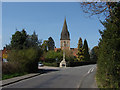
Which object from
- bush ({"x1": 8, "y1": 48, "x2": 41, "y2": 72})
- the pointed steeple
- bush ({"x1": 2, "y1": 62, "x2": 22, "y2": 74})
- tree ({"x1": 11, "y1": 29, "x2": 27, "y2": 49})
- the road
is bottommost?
the road

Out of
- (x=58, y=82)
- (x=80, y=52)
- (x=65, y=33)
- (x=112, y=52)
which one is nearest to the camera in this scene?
(x=112, y=52)

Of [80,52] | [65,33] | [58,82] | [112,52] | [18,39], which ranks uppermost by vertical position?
[65,33]

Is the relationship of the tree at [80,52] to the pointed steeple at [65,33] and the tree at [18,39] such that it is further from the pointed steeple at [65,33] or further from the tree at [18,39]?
the tree at [18,39]

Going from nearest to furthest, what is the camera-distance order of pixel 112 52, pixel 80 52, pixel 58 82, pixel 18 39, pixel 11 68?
pixel 112 52 → pixel 58 82 → pixel 11 68 → pixel 18 39 → pixel 80 52

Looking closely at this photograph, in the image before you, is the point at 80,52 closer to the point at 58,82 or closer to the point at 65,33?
the point at 65,33

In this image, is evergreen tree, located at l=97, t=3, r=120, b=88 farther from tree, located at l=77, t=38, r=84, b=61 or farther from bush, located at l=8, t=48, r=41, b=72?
tree, located at l=77, t=38, r=84, b=61

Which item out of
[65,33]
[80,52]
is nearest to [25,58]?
[80,52]

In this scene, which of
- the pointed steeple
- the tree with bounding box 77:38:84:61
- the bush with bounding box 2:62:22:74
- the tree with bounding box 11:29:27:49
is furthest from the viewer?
the pointed steeple

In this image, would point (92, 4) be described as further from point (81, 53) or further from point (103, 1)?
point (81, 53)

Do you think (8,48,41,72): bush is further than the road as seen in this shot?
Yes

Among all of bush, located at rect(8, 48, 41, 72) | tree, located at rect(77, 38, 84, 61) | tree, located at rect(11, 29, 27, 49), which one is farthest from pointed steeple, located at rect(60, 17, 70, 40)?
bush, located at rect(8, 48, 41, 72)

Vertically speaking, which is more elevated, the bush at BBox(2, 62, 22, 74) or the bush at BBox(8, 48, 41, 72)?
the bush at BBox(8, 48, 41, 72)

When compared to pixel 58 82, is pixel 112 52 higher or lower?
higher

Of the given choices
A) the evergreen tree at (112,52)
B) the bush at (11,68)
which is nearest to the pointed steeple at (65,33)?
the bush at (11,68)
